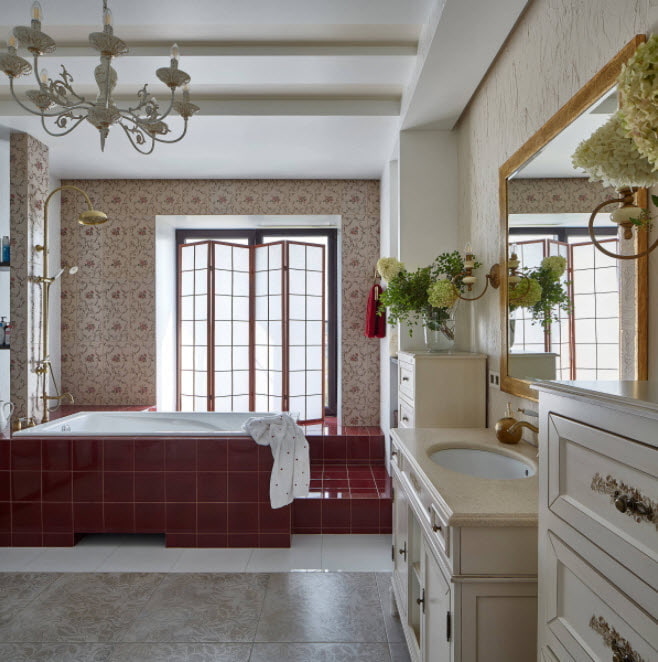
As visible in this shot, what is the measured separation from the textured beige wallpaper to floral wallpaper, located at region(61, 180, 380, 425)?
5.01ft

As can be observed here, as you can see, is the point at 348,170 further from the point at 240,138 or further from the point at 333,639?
the point at 333,639

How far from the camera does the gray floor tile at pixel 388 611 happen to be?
6.42 ft

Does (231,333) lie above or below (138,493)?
above

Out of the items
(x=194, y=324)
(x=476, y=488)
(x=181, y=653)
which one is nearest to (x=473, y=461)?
(x=476, y=488)

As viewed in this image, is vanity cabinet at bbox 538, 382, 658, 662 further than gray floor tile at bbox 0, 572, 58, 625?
No

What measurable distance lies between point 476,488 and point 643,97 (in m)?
1.01

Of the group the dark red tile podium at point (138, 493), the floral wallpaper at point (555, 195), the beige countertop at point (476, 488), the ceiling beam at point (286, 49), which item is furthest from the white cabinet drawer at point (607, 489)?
the ceiling beam at point (286, 49)

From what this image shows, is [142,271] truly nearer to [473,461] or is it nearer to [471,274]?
[471,274]

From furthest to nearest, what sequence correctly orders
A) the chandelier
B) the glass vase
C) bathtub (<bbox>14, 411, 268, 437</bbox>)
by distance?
bathtub (<bbox>14, 411, 268, 437</bbox>) < the glass vase < the chandelier

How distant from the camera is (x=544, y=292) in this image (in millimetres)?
1740

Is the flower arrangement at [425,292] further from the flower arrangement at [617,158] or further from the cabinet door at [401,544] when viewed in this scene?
the flower arrangement at [617,158]

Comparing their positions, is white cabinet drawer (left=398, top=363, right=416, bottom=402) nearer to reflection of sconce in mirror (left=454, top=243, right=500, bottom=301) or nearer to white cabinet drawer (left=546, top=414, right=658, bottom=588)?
reflection of sconce in mirror (left=454, top=243, right=500, bottom=301)

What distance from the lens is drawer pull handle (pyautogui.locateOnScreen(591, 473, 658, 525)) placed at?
2.10 feet

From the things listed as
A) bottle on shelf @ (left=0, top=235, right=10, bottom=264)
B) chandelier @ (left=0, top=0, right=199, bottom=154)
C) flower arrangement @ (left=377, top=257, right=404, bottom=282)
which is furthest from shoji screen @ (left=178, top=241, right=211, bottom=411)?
chandelier @ (left=0, top=0, right=199, bottom=154)
